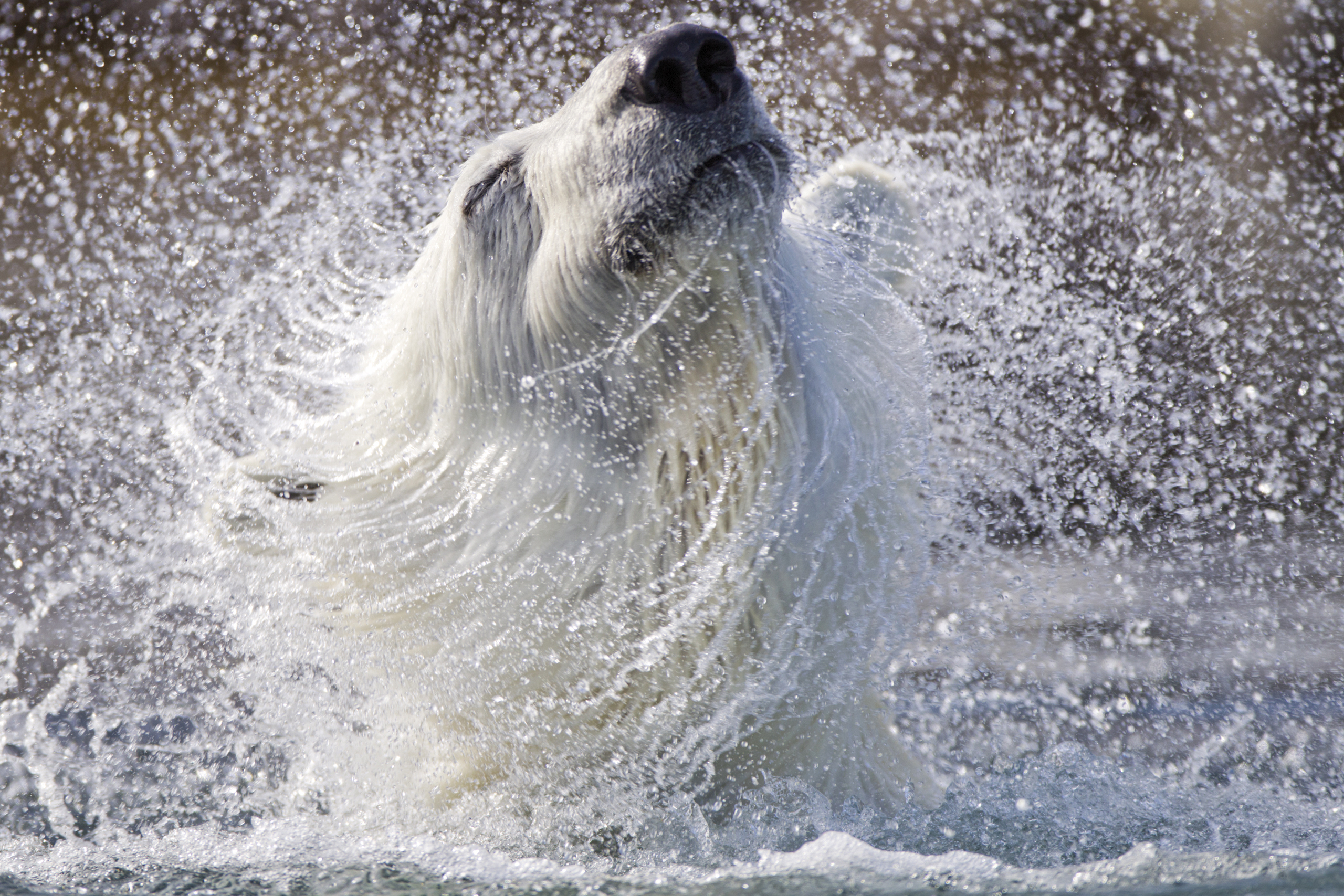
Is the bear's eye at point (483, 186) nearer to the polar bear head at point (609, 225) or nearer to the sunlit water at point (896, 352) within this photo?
the polar bear head at point (609, 225)

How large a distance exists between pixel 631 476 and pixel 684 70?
28.9 inches

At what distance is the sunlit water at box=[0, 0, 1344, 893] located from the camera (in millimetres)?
2473

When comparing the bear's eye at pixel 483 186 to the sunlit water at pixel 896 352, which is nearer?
the bear's eye at pixel 483 186

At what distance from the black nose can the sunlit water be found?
2.54 feet

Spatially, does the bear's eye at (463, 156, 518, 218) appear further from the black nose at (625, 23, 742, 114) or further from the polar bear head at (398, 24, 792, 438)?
the black nose at (625, 23, 742, 114)

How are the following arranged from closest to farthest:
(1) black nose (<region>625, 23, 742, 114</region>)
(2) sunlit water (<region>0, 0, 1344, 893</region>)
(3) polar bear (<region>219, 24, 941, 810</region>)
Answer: (1) black nose (<region>625, 23, 742, 114</region>) < (3) polar bear (<region>219, 24, 941, 810</region>) < (2) sunlit water (<region>0, 0, 1344, 893</region>)

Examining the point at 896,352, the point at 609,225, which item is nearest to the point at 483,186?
the point at 609,225

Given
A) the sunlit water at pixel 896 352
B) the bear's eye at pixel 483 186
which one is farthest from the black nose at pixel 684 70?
the sunlit water at pixel 896 352

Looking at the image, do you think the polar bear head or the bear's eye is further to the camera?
the bear's eye

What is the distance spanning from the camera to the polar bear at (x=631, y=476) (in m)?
1.74

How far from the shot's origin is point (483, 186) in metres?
2.04

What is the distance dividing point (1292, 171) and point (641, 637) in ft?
→ 14.4

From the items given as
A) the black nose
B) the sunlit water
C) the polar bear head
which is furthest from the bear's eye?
the sunlit water

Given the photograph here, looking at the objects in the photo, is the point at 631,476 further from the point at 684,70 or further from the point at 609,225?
the point at 684,70
